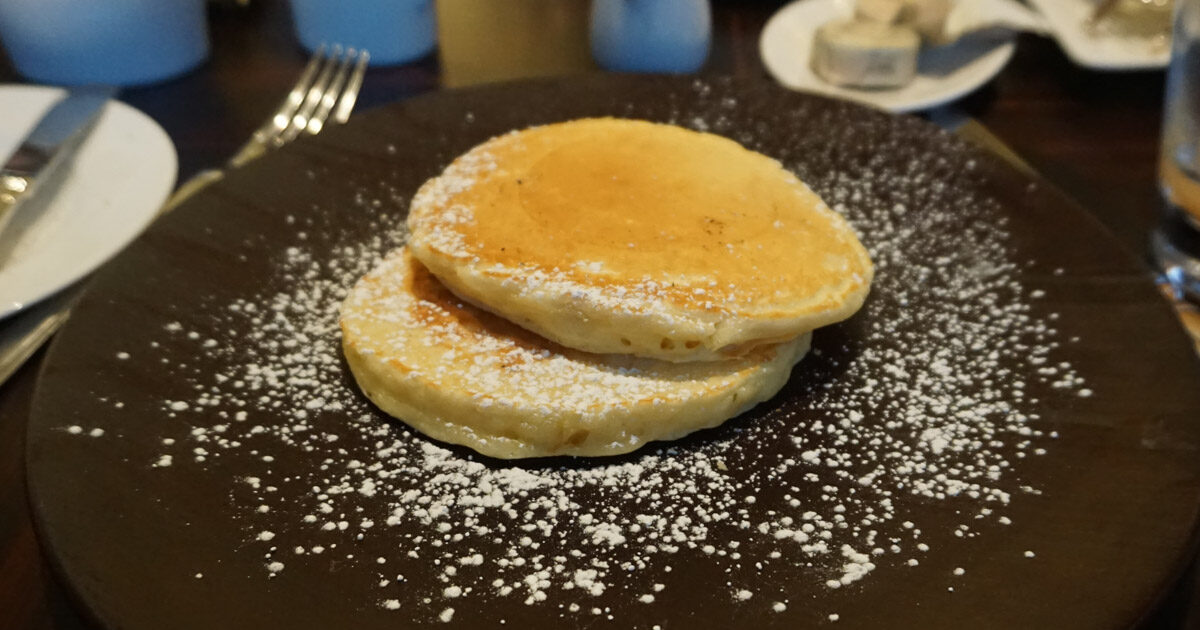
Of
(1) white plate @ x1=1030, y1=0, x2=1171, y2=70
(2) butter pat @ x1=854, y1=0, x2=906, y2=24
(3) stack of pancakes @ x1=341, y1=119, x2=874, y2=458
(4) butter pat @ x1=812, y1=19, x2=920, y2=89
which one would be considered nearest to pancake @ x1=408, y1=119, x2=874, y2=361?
(3) stack of pancakes @ x1=341, y1=119, x2=874, y2=458

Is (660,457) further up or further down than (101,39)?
further down

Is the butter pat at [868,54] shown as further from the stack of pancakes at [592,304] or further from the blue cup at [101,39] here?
the blue cup at [101,39]

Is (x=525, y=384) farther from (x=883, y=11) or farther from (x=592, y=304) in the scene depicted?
(x=883, y=11)

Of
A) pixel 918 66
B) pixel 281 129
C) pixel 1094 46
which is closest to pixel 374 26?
pixel 281 129

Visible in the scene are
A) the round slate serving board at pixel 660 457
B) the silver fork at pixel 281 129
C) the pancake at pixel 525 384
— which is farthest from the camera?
the silver fork at pixel 281 129

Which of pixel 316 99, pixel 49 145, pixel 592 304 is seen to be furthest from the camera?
pixel 316 99

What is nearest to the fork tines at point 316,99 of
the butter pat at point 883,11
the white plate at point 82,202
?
the white plate at point 82,202
